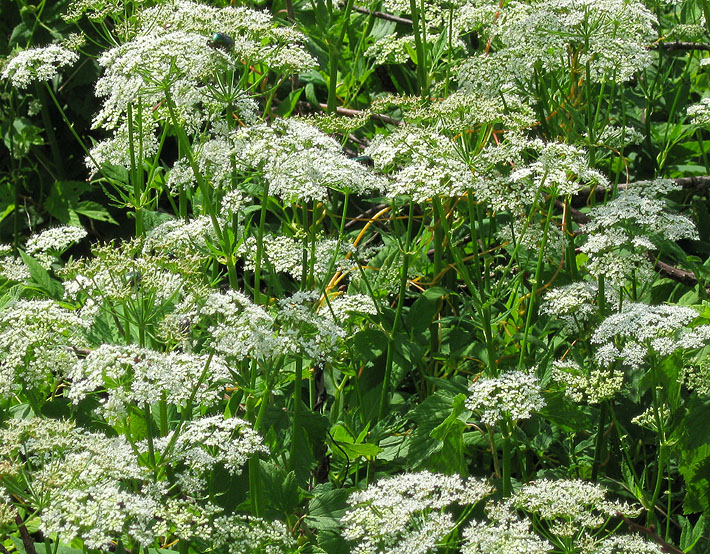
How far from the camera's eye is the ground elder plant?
2.86m

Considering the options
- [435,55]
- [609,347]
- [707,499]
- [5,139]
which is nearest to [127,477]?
[609,347]

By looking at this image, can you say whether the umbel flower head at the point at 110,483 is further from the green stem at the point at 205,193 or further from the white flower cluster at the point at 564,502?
the white flower cluster at the point at 564,502

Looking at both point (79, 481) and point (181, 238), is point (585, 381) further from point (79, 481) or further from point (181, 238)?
point (79, 481)

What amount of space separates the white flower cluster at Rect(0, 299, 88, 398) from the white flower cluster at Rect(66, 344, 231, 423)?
92mm

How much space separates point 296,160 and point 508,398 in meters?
1.17

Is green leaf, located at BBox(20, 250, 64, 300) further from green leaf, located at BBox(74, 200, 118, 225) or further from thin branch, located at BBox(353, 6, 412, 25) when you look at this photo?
thin branch, located at BBox(353, 6, 412, 25)

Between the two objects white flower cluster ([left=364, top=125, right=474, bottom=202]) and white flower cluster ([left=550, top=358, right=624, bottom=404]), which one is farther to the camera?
white flower cluster ([left=550, top=358, right=624, bottom=404])

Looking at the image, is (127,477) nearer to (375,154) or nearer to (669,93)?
(375,154)

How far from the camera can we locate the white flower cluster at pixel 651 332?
3.35 metres

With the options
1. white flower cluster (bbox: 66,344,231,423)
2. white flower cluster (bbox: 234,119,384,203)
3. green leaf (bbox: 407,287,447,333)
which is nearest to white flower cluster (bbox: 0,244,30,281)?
white flower cluster (bbox: 66,344,231,423)

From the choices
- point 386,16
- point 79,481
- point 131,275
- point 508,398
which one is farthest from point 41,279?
point 386,16

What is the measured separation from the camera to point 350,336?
400 cm

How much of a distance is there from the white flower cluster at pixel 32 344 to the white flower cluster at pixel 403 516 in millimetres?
1147

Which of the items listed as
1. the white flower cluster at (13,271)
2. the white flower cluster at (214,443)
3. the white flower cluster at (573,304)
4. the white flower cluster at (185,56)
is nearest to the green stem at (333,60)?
the white flower cluster at (185,56)
